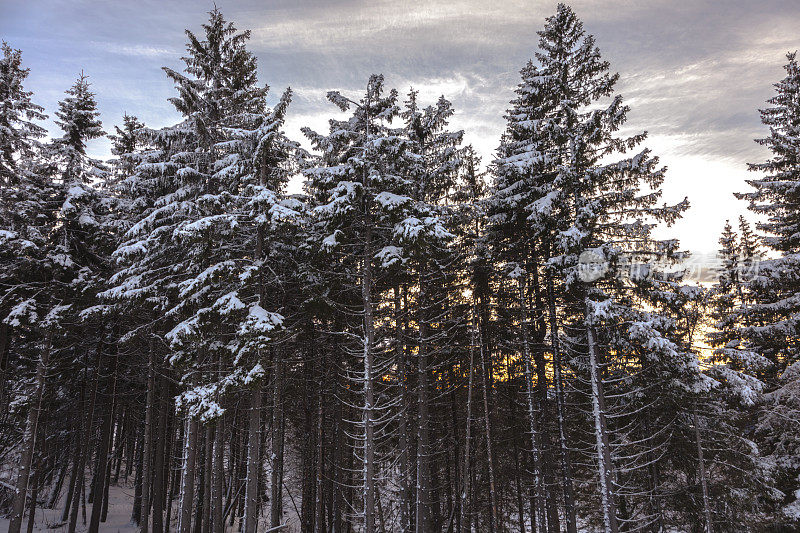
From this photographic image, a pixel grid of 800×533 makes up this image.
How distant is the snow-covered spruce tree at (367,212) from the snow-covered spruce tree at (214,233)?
169 cm

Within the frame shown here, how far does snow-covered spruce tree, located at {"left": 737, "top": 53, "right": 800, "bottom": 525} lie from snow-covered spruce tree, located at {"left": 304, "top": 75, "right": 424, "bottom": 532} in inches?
616

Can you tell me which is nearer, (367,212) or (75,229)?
(367,212)

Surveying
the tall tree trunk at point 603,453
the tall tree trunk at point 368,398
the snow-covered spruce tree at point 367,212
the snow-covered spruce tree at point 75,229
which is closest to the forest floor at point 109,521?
the snow-covered spruce tree at point 75,229

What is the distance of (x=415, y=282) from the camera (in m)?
16.2

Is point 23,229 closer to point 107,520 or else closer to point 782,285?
point 107,520

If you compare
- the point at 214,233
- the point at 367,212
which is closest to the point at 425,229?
the point at 367,212

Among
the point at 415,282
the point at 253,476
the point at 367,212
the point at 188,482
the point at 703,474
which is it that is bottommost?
the point at 703,474

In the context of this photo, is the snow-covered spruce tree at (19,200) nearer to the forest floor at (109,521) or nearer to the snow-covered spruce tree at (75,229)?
the snow-covered spruce tree at (75,229)

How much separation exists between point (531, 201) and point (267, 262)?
1044 centimetres

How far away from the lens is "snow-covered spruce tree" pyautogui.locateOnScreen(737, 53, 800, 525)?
16.1 metres

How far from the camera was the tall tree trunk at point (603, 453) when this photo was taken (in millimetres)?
12234

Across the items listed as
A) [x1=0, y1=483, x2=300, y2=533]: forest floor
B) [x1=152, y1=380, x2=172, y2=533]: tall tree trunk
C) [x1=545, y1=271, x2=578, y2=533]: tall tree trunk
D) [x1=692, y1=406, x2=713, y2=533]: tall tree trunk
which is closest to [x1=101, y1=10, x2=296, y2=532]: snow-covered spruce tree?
[x1=152, y1=380, x2=172, y2=533]: tall tree trunk

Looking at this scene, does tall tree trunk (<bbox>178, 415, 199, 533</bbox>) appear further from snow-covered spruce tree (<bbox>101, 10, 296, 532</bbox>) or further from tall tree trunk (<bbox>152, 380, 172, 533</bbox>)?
tall tree trunk (<bbox>152, 380, 172, 533</bbox>)

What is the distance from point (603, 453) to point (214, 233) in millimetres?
15112
